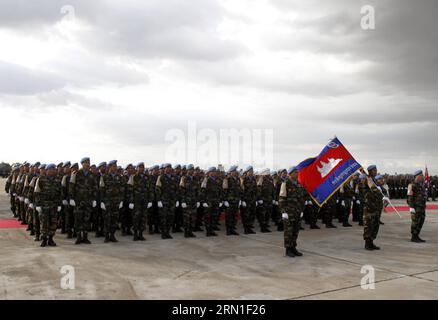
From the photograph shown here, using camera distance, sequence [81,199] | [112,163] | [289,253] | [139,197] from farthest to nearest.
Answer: [112,163] < [139,197] < [81,199] < [289,253]

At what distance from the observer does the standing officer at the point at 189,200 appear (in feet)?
37.2

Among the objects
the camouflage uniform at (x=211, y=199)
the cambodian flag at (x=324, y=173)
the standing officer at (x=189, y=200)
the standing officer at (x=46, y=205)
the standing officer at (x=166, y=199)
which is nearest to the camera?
the standing officer at (x=46, y=205)

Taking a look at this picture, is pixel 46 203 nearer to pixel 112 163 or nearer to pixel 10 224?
pixel 112 163

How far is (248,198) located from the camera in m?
12.6

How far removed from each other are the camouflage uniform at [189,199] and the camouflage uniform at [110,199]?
203 cm

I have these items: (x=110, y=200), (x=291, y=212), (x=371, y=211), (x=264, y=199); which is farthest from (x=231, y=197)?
(x=371, y=211)

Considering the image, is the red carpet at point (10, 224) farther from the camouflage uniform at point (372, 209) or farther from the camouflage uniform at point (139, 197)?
the camouflage uniform at point (372, 209)

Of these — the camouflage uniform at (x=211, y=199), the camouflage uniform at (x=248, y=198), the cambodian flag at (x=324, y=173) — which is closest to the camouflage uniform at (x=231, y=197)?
the camouflage uniform at (x=211, y=199)

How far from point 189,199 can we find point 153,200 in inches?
44.6

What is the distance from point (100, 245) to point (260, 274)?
480 centimetres

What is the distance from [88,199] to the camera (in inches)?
396

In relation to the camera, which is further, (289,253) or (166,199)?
(166,199)
